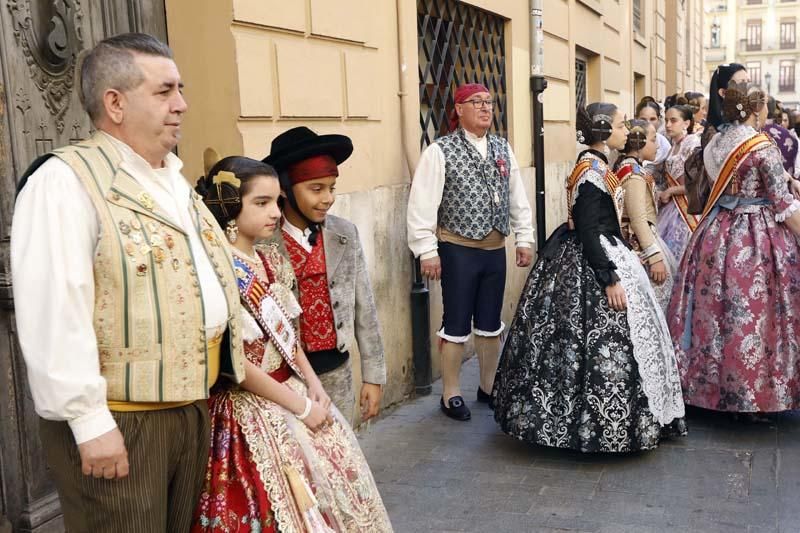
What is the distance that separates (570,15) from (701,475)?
662 centimetres

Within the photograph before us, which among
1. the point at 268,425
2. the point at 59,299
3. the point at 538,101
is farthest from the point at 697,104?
the point at 59,299

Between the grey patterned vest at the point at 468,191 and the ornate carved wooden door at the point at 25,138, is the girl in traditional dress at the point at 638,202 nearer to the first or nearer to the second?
the grey patterned vest at the point at 468,191

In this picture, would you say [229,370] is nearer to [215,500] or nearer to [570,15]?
[215,500]

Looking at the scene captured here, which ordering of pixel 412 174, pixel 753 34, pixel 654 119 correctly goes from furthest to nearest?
pixel 753 34
pixel 654 119
pixel 412 174

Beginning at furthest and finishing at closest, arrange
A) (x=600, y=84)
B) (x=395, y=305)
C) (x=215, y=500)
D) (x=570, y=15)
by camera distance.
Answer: (x=600, y=84) < (x=570, y=15) < (x=395, y=305) < (x=215, y=500)

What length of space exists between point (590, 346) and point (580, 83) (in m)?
7.83

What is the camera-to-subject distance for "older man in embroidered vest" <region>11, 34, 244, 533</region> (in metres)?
1.89

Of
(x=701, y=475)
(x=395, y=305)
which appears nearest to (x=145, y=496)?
(x=701, y=475)

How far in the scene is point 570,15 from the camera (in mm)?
9727

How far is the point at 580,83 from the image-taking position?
11.5 metres

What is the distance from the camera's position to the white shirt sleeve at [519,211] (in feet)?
18.5

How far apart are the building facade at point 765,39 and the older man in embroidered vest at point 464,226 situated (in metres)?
62.8

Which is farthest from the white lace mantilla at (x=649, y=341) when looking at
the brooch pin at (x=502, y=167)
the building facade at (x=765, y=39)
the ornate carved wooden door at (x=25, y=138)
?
the building facade at (x=765, y=39)

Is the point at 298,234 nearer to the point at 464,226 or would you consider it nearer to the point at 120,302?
the point at 120,302
